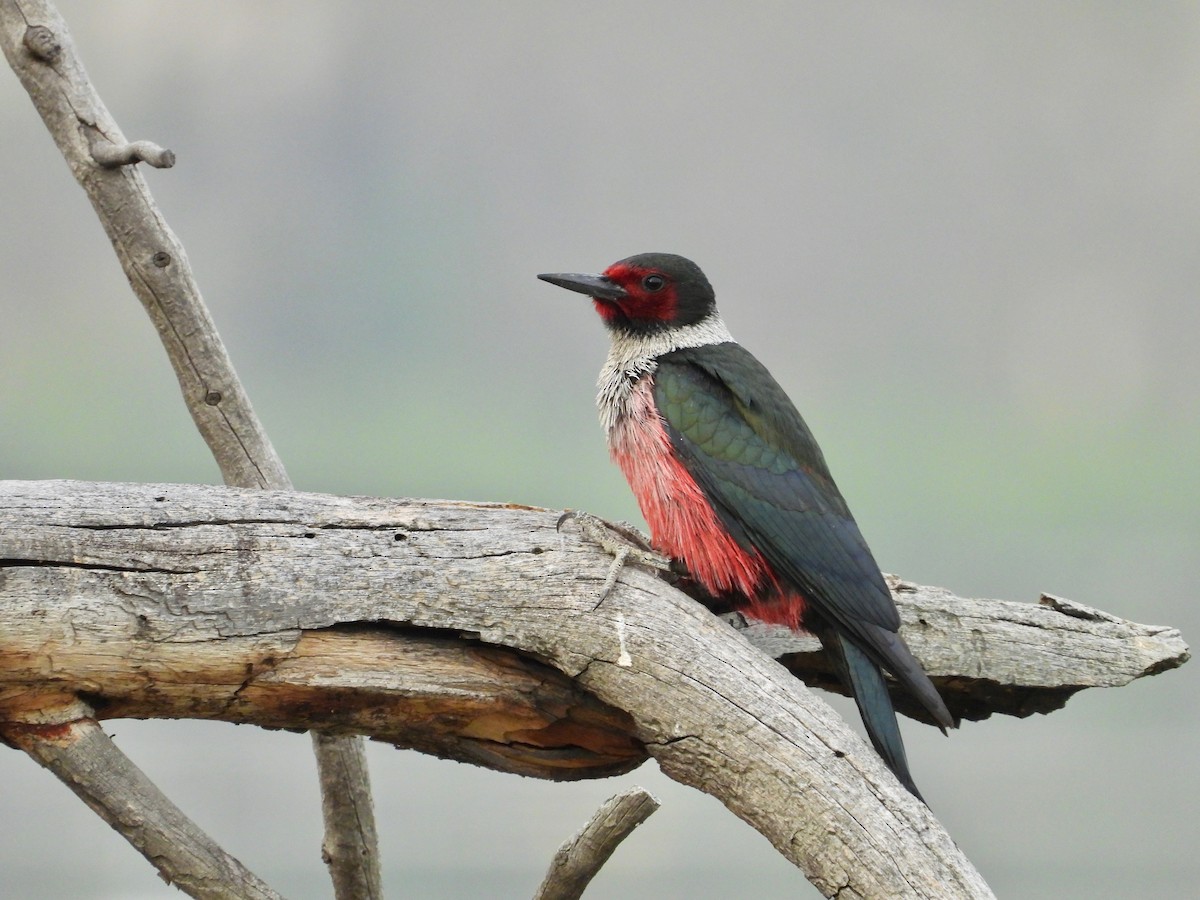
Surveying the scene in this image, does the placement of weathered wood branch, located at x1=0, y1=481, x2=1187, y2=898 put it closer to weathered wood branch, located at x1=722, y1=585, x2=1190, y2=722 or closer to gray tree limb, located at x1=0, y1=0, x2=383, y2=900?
weathered wood branch, located at x1=722, y1=585, x2=1190, y2=722

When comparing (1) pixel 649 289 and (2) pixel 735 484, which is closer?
(2) pixel 735 484

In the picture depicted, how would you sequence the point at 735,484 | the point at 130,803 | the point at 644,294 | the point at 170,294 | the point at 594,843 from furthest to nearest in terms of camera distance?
the point at 170,294 < the point at 644,294 < the point at 735,484 < the point at 594,843 < the point at 130,803

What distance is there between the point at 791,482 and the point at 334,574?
118 cm

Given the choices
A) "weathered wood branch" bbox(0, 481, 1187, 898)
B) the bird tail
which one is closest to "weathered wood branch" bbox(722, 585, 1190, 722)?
the bird tail

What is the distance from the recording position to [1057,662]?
3.68 m

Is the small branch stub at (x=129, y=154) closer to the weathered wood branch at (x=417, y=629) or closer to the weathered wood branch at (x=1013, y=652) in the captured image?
the weathered wood branch at (x=417, y=629)

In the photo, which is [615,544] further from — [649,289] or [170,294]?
[170,294]

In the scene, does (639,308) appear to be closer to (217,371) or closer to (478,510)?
(478,510)

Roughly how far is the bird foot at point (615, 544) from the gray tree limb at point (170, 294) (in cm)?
132

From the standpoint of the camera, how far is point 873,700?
298 centimetres

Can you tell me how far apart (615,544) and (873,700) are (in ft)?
2.42

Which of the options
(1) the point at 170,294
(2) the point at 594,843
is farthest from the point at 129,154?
(2) the point at 594,843

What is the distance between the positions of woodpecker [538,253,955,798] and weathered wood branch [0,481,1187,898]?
0.95 ft

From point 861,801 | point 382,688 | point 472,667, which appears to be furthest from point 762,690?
point 382,688
